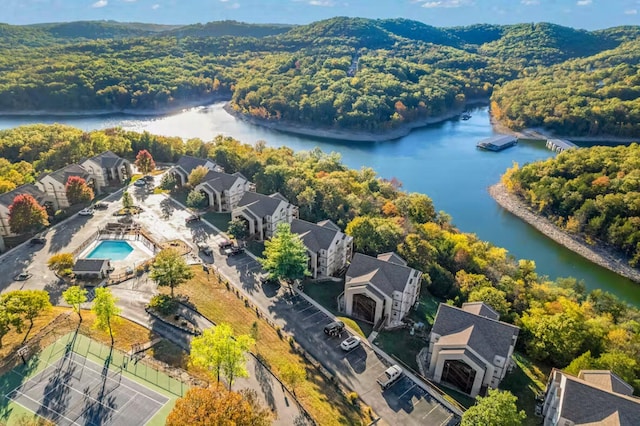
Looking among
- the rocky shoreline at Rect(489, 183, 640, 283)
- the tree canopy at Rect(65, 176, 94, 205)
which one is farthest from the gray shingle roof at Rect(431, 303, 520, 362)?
the tree canopy at Rect(65, 176, 94, 205)

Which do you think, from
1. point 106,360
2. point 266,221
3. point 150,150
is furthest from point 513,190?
point 106,360

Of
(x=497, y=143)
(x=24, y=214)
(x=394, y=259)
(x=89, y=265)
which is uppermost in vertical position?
(x=394, y=259)

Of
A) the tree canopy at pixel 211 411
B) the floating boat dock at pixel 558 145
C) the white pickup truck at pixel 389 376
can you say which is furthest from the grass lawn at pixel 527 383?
the floating boat dock at pixel 558 145

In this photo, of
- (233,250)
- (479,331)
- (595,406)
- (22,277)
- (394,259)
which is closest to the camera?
(595,406)

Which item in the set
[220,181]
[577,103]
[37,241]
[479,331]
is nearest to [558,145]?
[577,103]

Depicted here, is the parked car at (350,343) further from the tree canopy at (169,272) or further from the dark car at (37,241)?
the dark car at (37,241)

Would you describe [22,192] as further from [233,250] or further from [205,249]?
[233,250]

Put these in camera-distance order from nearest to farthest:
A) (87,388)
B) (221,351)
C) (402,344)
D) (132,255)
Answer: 1. (221,351)
2. (87,388)
3. (402,344)
4. (132,255)
